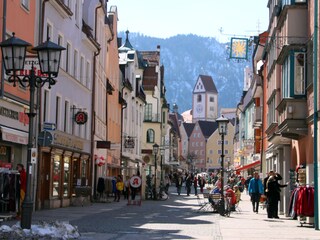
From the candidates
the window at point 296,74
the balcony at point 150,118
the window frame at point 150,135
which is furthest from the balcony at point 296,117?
the balcony at point 150,118

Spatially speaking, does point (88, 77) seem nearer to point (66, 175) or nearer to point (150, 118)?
point (66, 175)

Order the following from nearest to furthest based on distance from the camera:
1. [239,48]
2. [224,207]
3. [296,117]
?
[296,117] < [239,48] < [224,207]

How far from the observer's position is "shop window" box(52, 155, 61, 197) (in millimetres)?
30589

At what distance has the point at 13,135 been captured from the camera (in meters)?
23.0

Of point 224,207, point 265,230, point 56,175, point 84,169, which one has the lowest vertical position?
point 265,230

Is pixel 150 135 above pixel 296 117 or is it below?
above

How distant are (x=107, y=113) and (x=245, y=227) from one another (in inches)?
1107

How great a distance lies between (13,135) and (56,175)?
8.45 m

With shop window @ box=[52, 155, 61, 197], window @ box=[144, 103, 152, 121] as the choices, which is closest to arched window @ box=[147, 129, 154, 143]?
window @ box=[144, 103, 152, 121]

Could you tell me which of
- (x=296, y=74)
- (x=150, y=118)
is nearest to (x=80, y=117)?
(x=296, y=74)

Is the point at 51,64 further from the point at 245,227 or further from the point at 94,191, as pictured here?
the point at 94,191

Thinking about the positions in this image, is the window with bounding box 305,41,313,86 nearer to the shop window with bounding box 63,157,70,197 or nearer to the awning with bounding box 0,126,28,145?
the awning with bounding box 0,126,28,145

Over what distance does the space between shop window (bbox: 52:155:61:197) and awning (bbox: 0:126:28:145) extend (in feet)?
20.1

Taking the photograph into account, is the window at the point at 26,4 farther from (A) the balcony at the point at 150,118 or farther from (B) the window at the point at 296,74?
(A) the balcony at the point at 150,118
